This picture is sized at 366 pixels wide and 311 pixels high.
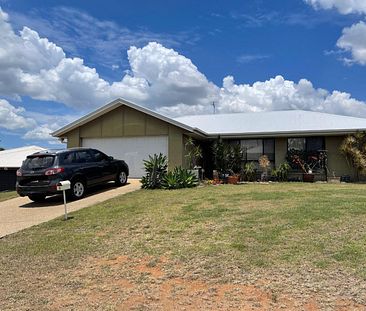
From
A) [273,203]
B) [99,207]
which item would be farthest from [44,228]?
[273,203]

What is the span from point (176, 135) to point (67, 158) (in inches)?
247

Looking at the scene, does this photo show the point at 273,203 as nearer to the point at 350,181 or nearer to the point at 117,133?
the point at 350,181

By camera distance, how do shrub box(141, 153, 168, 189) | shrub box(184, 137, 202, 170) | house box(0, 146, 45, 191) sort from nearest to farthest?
1. shrub box(141, 153, 168, 189)
2. shrub box(184, 137, 202, 170)
3. house box(0, 146, 45, 191)

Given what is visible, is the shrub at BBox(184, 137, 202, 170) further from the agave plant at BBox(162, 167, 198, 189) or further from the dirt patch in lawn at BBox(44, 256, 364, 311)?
the dirt patch in lawn at BBox(44, 256, 364, 311)

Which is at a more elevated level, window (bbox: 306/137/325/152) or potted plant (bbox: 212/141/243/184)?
window (bbox: 306/137/325/152)

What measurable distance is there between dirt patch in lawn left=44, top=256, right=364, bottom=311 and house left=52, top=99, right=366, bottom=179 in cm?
1210

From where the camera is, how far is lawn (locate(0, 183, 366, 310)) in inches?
174

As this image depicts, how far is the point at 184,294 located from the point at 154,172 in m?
10.5

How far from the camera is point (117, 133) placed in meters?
18.9

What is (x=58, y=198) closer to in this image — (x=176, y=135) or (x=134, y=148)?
(x=134, y=148)

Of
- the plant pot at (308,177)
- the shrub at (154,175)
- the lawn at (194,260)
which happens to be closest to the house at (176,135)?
the plant pot at (308,177)

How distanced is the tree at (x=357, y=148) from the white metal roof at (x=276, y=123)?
0.40m

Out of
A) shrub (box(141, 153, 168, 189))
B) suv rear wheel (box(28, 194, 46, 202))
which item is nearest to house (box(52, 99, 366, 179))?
shrub (box(141, 153, 168, 189))

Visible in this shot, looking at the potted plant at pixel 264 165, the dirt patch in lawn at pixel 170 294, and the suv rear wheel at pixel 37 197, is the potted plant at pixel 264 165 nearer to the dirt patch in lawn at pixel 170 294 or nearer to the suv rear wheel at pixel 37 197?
the suv rear wheel at pixel 37 197
